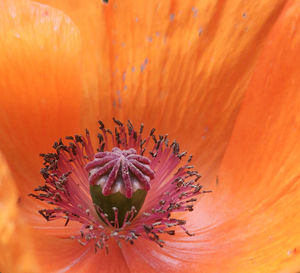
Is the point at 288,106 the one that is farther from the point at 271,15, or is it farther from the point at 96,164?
the point at 96,164

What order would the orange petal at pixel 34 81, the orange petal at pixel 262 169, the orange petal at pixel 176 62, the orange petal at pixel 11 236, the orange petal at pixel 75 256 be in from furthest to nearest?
the orange petal at pixel 176 62 < the orange petal at pixel 34 81 < the orange petal at pixel 262 169 < the orange petal at pixel 75 256 < the orange petal at pixel 11 236

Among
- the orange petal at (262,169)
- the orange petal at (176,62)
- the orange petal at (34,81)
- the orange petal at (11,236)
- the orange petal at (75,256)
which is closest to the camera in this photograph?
the orange petal at (11,236)

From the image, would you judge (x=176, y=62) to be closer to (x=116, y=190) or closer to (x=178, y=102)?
(x=178, y=102)

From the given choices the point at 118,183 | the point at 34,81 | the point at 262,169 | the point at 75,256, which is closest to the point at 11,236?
the point at 75,256

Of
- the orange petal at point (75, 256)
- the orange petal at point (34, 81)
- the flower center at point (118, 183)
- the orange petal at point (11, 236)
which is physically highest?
the orange petal at point (34, 81)

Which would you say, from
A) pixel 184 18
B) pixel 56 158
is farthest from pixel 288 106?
pixel 56 158

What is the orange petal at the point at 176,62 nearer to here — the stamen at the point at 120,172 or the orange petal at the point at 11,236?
A: the stamen at the point at 120,172

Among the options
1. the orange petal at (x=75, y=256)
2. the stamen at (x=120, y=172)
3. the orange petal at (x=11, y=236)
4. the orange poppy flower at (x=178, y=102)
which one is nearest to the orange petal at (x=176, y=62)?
the orange poppy flower at (x=178, y=102)
